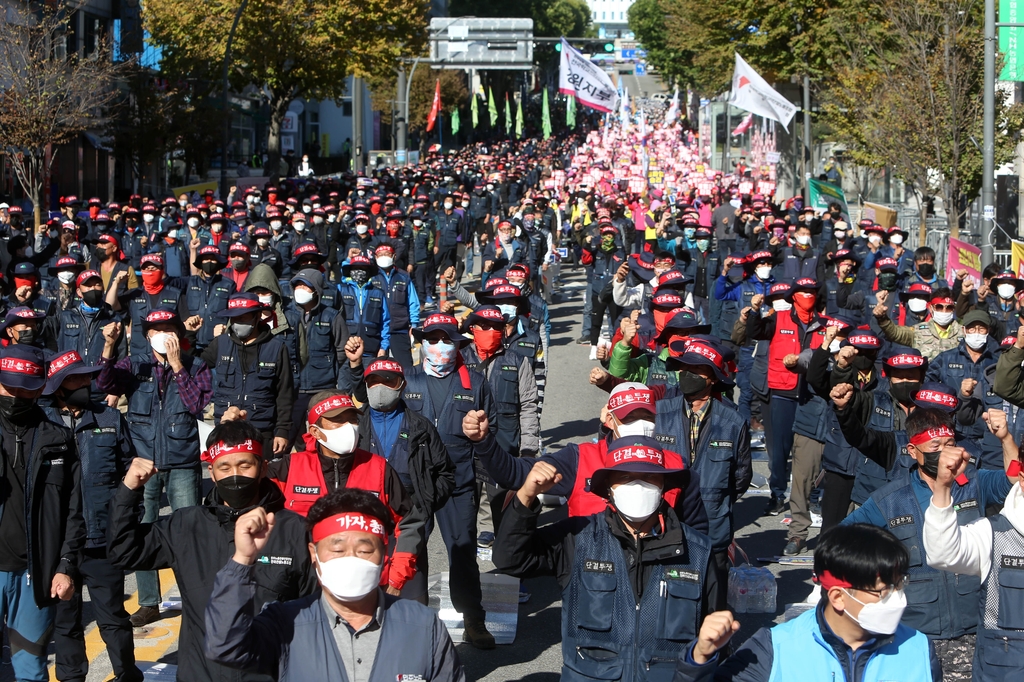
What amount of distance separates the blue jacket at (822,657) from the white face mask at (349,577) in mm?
1083

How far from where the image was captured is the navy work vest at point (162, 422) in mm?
8172

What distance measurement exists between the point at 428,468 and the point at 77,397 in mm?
1829

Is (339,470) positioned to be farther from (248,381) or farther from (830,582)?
(248,381)

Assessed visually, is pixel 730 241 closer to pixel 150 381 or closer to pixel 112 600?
pixel 150 381

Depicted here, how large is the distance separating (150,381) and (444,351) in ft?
6.30

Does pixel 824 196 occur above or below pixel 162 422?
above

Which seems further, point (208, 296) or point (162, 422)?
point (208, 296)

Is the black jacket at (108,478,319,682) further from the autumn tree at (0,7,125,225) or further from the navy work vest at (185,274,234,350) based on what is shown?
the autumn tree at (0,7,125,225)

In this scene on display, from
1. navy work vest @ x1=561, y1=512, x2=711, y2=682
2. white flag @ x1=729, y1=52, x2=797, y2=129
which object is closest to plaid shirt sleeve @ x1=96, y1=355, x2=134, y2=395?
navy work vest @ x1=561, y1=512, x2=711, y2=682

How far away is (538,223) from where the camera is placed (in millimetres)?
24109

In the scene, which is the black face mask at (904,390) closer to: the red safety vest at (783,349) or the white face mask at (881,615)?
the red safety vest at (783,349)

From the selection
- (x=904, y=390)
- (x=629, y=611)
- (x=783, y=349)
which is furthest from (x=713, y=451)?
(x=783, y=349)

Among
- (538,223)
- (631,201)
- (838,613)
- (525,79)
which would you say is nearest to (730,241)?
(538,223)

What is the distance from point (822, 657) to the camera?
3.93m
